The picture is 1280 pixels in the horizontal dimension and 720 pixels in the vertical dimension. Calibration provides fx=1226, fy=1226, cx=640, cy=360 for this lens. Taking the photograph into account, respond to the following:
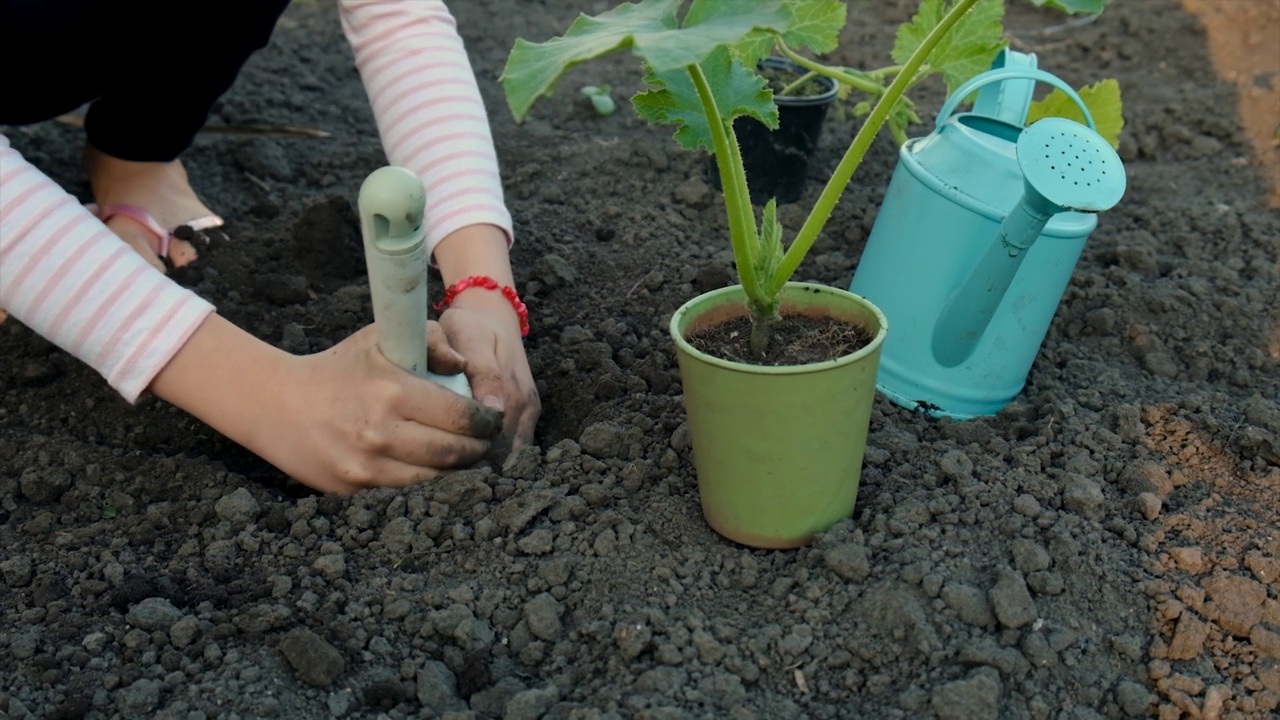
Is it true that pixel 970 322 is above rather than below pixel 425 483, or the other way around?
above

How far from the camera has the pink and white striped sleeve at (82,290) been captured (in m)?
1.25

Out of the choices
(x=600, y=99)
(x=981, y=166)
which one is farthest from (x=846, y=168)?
(x=600, y=99)

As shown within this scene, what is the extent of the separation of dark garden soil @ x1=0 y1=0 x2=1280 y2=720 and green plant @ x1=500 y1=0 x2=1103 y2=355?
0.26 m

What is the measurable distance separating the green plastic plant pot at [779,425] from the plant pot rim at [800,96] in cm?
66

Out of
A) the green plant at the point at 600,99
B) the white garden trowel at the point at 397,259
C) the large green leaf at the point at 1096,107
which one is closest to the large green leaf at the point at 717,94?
the white garden trowel at the point at 397,259

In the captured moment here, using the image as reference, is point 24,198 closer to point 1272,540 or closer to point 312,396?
point 312,396

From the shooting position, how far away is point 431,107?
5.29 feet

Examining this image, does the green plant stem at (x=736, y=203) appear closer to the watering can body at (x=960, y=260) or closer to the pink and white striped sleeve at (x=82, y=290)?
the watering can body at (x=960, y=260)

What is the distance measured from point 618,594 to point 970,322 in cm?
49

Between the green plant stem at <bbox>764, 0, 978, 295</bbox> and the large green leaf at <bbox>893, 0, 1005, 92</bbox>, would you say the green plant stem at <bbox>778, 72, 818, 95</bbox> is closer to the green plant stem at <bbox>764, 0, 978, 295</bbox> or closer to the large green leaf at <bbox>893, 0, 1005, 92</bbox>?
the large green leaf at <bbox>893, 0, 1005, 92</bbox>

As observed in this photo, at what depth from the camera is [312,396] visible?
124cm

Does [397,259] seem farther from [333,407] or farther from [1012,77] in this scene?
[1012,77]

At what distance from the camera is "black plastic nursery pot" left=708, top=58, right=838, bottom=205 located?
190cm

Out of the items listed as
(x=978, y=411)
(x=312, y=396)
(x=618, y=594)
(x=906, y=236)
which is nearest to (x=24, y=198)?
(x=312, y=396)
